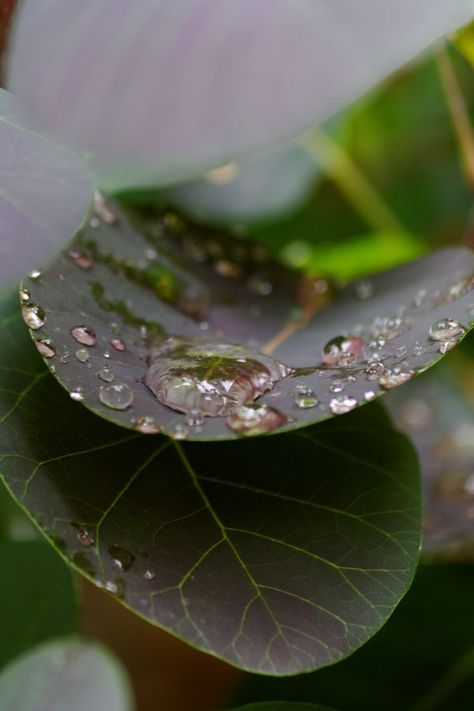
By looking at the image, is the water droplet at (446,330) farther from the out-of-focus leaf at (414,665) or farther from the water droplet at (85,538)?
the out-of-focus leaf at (414,665)

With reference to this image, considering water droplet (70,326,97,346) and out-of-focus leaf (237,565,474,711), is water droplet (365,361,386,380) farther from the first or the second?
out-of-focus leaf (237,565,474,711)

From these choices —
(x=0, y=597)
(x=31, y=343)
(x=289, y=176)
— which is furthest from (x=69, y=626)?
(x=289, y=176)

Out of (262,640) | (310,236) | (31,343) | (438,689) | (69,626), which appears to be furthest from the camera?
(310,236)

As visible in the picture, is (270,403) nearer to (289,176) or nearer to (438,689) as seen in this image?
(438,689)

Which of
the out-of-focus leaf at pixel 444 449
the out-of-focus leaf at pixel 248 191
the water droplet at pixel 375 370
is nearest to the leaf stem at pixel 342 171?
the out-of-focus leaf at pixel 248 191

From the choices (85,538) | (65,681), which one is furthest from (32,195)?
(65,681)

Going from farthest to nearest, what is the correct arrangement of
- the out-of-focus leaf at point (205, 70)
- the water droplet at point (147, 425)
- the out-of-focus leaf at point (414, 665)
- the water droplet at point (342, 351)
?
the out-of-focus leaf at point (414, 665) → the water droplet at point (342, 351) → the water droplet at point (147, 425) → the out-of-focus leaf at point (205, 70)
